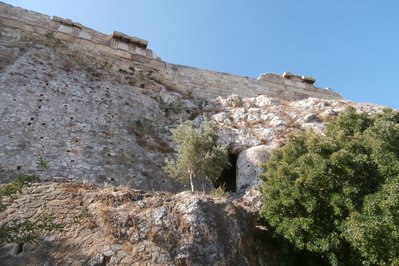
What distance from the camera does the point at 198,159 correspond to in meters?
10.4

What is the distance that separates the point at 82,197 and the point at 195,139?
12.4 feet

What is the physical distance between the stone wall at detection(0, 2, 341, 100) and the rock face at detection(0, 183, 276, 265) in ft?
31.0

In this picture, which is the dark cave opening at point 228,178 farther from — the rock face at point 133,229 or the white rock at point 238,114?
the rock face at point 133,229

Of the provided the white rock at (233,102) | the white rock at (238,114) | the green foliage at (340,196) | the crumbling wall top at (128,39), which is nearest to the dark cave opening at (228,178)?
the white rock at (238,114)

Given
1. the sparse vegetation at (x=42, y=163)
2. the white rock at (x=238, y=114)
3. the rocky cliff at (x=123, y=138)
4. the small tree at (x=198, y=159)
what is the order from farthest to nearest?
the white rock at (x=238, y=114), the small tree at (x=198, y=159), the sparse vegetation at (x=42, y=163), the rocky cliff at (x=123, y=138)

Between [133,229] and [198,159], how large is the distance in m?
3.76

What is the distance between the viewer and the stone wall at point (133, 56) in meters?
16.3

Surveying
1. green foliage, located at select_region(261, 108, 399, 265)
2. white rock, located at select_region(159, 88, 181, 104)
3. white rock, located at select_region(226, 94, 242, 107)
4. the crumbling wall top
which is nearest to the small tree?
green foliage, located at select_region(261, 108, 399, 265)

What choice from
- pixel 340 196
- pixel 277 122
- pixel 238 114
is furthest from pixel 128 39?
pixel 340 196

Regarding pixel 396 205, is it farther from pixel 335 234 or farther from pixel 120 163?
pixel 120 163

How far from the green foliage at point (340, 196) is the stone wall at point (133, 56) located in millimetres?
9076

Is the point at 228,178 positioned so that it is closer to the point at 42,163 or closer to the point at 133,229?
the point at 42,163

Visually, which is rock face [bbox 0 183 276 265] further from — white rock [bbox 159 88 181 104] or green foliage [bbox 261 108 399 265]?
white rock [bbox 159 88 181 104]

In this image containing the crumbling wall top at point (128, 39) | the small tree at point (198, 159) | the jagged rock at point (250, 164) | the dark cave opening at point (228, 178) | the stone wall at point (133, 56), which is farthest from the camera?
the crumbling wall top at point (128, 39)
